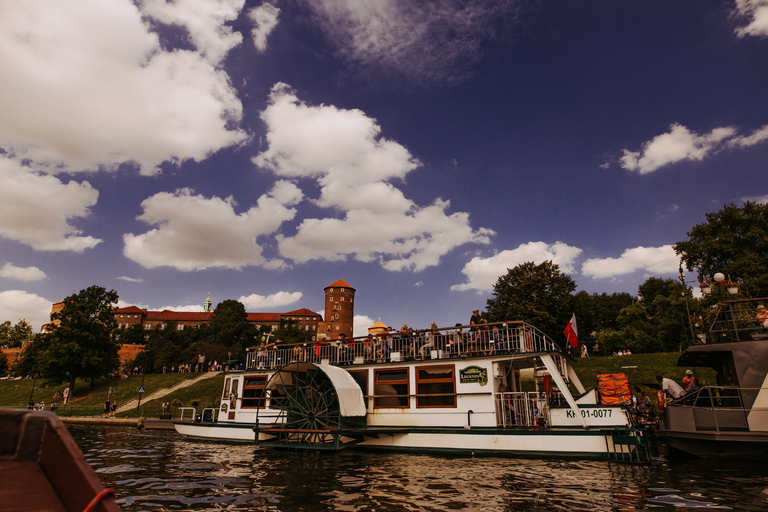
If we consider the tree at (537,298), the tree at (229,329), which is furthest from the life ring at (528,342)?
the tree at (229,329)

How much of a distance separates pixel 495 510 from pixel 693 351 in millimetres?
9845

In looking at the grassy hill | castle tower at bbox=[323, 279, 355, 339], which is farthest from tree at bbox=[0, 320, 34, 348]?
castle tower at bbox=[323, 279, 355, 339]

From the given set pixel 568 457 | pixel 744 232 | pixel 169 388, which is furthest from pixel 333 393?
pixel 744 232

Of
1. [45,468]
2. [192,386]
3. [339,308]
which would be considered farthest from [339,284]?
[45,468]

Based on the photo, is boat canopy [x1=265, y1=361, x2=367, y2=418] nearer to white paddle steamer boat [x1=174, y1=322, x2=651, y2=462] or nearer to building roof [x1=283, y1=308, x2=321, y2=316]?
white paddle steamer boat [x1=174, y1=322, x2=651, y2=462]

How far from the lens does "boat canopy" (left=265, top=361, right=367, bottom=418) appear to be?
14883mm

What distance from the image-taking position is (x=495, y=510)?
318 inches

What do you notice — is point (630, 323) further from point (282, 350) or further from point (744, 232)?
point (282, 350)

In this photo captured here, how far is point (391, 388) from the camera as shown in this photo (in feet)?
54.4

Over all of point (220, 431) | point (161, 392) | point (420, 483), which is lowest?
point (420, 483)

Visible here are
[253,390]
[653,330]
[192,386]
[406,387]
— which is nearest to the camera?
[406,387]

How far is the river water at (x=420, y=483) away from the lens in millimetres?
8477

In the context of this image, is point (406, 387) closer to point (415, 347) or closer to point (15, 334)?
point (415, 347)

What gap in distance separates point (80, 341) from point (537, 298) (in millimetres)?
48958
